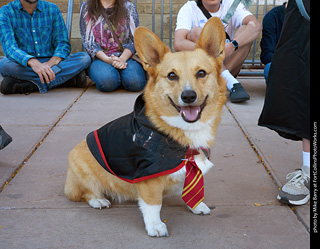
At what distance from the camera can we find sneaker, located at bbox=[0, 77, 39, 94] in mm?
5570

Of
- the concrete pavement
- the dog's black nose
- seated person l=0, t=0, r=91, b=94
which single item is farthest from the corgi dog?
seated person l=0, t=0, r=91, b=94

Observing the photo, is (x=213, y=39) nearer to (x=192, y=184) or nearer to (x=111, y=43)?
(x=192, y=184)

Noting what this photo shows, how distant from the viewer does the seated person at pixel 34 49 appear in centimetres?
548

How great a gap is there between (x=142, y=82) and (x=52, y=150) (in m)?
2.52

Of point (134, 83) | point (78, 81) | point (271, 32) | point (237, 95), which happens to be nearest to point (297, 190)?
point (237, 95)

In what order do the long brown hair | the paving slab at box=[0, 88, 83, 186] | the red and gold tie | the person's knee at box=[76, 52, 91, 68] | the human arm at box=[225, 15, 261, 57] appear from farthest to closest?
the person's knee at box=[76, 52, 91, 68], the long brown hair, the human arm at box=[225, 15, 261, 57], the paving slab at box=[0, 88, 83, 186], the red and gold tie

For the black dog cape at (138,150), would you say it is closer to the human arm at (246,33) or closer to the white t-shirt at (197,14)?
the human arm at (246,33)

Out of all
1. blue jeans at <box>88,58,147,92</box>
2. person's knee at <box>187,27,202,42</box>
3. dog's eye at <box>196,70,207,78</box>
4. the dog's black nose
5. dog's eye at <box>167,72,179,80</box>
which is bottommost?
blue jeans at <box>88,58,147,92</box>

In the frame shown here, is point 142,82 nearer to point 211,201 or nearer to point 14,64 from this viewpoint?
point 14,64

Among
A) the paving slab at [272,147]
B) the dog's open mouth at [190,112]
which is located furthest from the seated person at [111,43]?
the dog's open mouth at [190,112]

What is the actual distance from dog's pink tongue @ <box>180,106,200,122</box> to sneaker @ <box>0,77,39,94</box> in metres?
4.03

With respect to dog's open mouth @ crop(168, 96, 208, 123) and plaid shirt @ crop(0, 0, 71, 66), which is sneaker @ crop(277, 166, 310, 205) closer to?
dog's open mouth @ crop(168, 96, 208, 123)

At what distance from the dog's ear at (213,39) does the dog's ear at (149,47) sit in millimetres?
250
